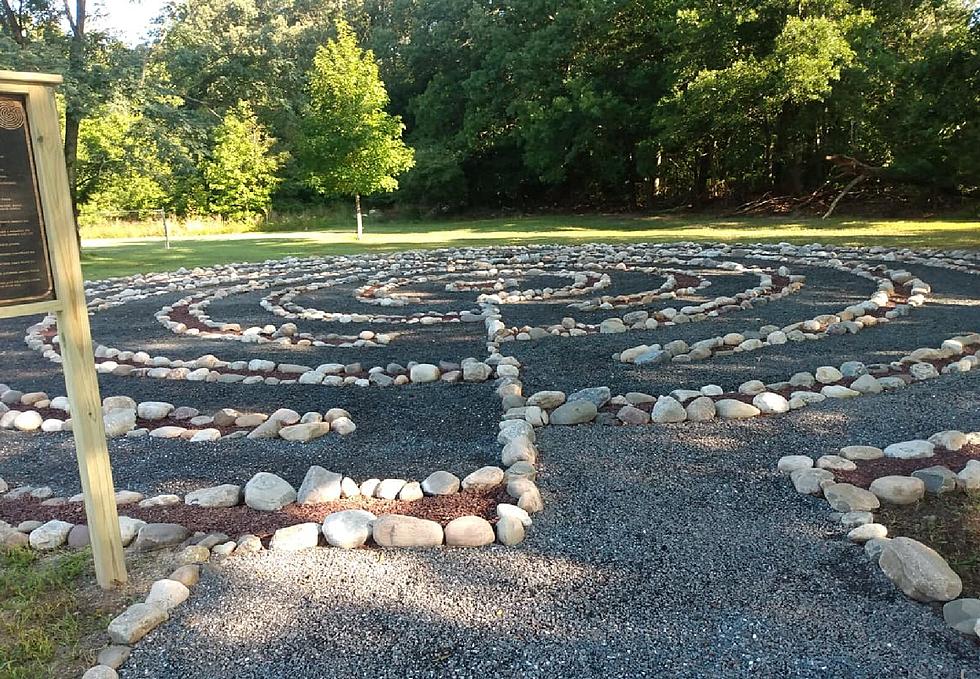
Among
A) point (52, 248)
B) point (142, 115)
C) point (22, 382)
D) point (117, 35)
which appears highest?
point (117, 35)

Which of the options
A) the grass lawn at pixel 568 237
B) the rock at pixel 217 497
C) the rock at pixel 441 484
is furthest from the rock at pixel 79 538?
A: the grass lawn at pixel 568 237

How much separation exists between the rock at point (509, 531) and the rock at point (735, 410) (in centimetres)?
237

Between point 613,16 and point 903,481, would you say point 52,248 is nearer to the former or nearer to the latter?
point 903,481

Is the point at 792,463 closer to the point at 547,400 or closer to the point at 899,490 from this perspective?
the point at 899,490

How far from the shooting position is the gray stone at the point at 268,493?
439 cm

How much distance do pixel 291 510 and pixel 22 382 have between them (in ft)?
16.7

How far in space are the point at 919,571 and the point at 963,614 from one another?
0.90ft

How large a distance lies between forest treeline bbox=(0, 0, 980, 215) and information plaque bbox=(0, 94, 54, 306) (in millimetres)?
17588

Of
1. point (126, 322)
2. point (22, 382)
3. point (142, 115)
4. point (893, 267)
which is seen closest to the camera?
point (22, 382)

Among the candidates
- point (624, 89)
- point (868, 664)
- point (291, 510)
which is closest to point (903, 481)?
point (868, 664)

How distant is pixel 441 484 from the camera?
178 inches

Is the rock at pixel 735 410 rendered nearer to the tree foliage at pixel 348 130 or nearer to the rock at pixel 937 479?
the rock at pixel 937 479

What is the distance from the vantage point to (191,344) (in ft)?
30.6

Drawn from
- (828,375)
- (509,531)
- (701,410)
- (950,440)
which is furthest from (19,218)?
(828,375)
